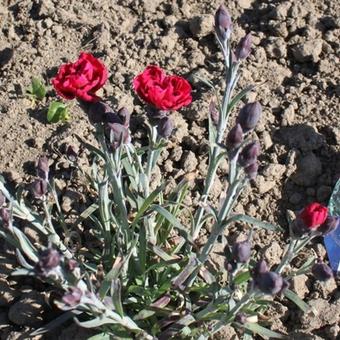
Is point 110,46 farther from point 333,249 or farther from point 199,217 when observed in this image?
point 333,249

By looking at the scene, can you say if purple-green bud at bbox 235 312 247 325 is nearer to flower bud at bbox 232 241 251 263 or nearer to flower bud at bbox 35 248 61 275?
flower bud at bbox 232 241 251 263

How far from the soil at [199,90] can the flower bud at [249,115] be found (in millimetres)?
942

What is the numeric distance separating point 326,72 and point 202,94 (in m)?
0.68

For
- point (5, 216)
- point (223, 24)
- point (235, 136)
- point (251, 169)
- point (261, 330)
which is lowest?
point (261, 330)

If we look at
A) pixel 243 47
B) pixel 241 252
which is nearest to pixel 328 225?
pixel 241 252

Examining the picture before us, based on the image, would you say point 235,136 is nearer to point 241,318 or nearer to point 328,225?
point 328,225

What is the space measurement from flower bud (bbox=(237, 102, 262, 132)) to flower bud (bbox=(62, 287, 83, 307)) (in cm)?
77

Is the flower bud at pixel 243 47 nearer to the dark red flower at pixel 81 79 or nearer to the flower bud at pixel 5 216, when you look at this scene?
the dark red flower at pixel 81 79

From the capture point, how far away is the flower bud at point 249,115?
2.42 m

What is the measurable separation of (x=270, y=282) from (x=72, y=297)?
1.98ft

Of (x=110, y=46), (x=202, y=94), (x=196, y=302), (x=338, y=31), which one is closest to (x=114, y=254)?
(x=196, y=302)

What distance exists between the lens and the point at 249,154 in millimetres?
2352

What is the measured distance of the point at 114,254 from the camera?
10.0 feet

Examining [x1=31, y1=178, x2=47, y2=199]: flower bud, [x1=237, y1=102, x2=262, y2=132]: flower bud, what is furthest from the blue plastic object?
[x1=31, y1=178, x2=47, y2=199]: flower bud
